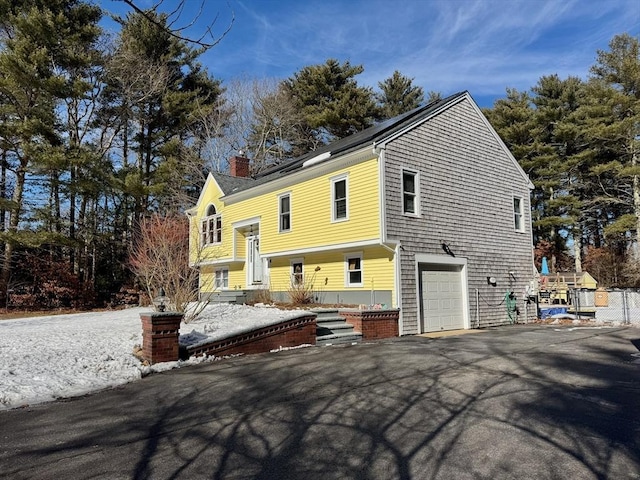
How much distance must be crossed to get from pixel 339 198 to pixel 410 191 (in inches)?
89.5

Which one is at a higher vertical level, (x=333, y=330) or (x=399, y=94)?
(x=399, y=94)

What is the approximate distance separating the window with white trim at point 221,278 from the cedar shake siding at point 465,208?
1099 cm

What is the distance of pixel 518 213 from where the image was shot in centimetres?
1792

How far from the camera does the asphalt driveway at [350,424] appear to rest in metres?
3.50

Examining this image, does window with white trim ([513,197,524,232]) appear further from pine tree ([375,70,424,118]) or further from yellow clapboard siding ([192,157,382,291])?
pine tree ([375,70,424,118])

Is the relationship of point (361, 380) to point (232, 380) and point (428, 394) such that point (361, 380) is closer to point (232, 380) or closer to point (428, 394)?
point (428, 394)

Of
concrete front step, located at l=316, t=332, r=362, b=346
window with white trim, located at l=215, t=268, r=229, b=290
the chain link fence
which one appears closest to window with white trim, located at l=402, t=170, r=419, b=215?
concrete front step, located at l=316, t=332, r=362, b=346

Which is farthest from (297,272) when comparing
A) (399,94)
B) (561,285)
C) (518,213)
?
(399,94)

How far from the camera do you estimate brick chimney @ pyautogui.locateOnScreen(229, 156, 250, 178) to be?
23.7m

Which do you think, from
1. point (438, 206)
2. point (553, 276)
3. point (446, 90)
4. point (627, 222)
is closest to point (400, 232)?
point (438, 206)

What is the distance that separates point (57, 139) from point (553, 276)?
25284 mm

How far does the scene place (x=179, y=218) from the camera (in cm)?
2498

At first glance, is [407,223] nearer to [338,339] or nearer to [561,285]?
[338,339]

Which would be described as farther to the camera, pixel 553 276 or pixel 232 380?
pixel 553 276
